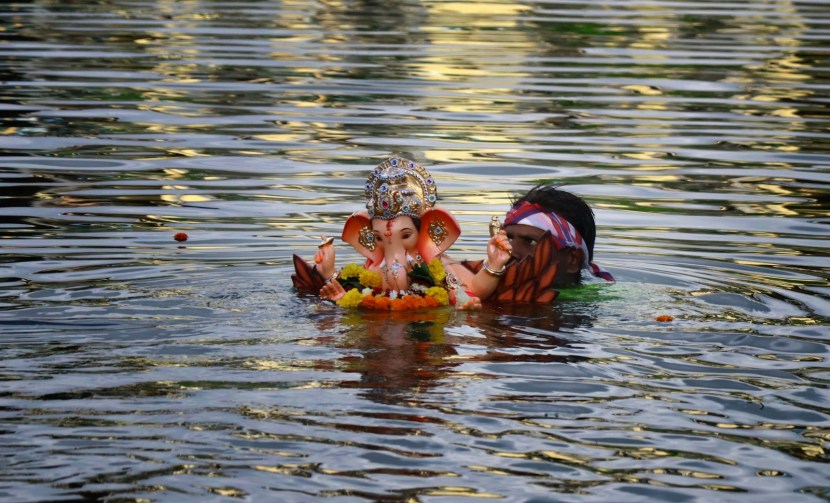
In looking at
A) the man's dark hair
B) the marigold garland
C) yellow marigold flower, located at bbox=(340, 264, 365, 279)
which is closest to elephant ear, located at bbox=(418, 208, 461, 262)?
the marigold garland

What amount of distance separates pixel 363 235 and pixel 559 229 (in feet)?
4.82

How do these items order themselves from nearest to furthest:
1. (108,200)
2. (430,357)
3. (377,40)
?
(430,357)
(108,200)
(377,40)

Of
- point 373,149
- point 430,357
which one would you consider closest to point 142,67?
point 373,149

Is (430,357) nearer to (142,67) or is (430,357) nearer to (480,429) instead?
(480,429)

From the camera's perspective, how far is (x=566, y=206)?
10.8 metres

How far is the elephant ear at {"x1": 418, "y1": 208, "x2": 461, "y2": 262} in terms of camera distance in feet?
32.2

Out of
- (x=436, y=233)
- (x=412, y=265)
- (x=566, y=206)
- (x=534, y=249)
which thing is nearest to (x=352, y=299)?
(x=412, y=265)

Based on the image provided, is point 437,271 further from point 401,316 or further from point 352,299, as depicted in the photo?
point 352,299

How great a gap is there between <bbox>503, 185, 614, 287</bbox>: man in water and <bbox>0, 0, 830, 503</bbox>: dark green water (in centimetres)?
35

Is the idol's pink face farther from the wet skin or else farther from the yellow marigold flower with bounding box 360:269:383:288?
the wet skin

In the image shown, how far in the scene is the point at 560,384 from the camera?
25.9 ft

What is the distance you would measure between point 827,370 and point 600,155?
8059 mm

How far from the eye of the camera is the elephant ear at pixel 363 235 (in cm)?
1002

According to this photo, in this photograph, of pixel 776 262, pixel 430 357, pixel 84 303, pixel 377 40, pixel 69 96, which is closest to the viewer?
pixel 430 357
